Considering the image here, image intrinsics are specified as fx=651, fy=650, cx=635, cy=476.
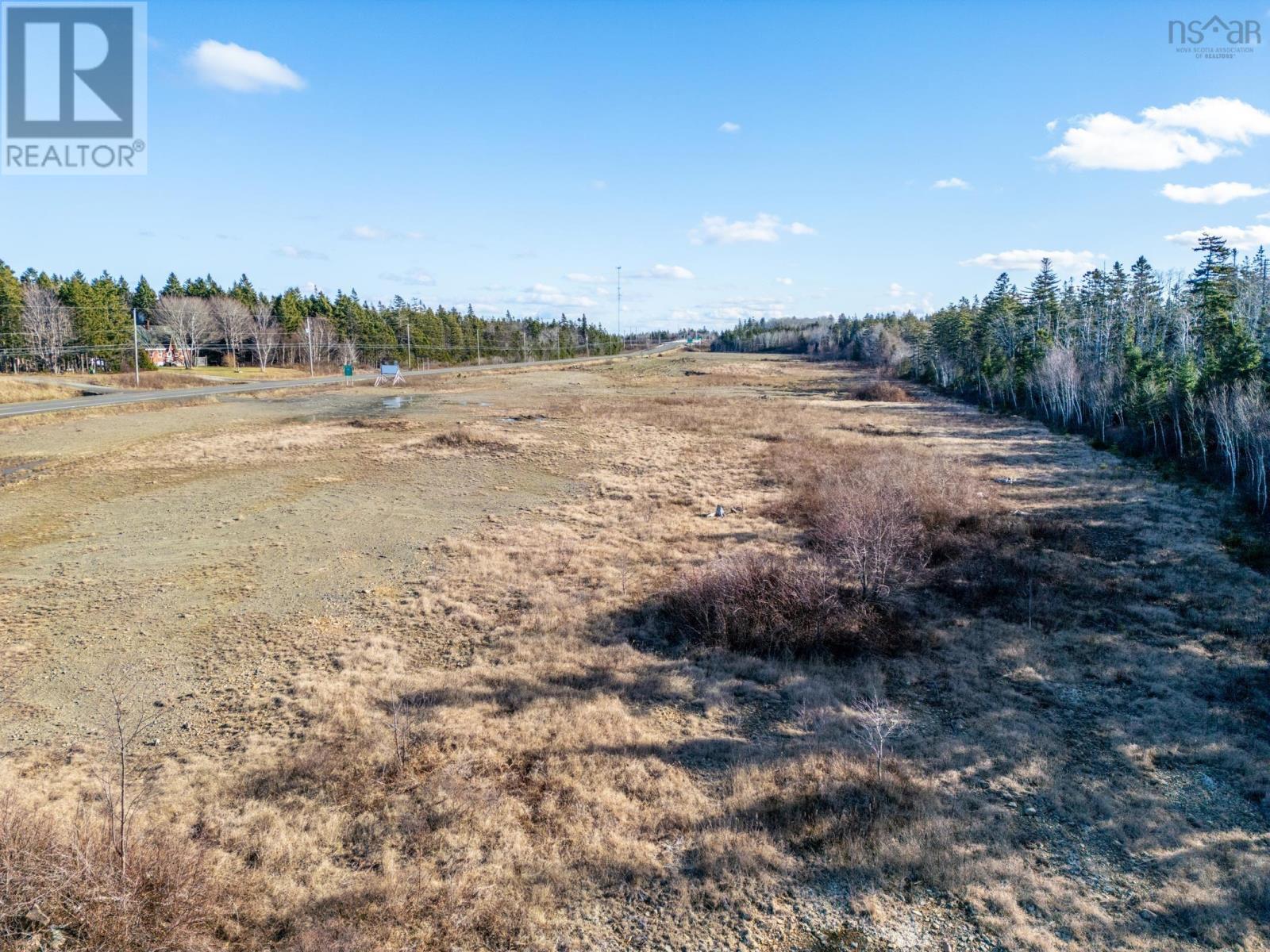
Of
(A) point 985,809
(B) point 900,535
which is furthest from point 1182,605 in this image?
(A) point 985,809

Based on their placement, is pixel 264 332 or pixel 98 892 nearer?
pixel 98 892

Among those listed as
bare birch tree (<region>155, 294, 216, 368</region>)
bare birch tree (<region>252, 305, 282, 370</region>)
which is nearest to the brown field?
bare birch tree (<region>155, 294, 216, 368</region>)

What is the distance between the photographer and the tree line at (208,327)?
70.2 meters

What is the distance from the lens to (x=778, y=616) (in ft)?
47.3

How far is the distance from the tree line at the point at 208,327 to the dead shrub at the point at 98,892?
7229 cm

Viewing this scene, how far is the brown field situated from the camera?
731 centimetres

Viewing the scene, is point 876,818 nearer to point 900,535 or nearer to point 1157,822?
point 1157,822

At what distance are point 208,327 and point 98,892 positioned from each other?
99681 mm

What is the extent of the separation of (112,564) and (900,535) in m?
21.8

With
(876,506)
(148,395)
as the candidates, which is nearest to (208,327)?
(148,395)

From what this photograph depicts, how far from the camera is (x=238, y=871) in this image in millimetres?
7598

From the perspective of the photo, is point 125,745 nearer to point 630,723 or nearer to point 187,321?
point 630,723

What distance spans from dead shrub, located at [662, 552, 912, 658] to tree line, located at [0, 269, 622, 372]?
70.8 meters

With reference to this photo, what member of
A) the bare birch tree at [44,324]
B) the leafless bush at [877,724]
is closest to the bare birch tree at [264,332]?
the bare birch tree at [44,324]
